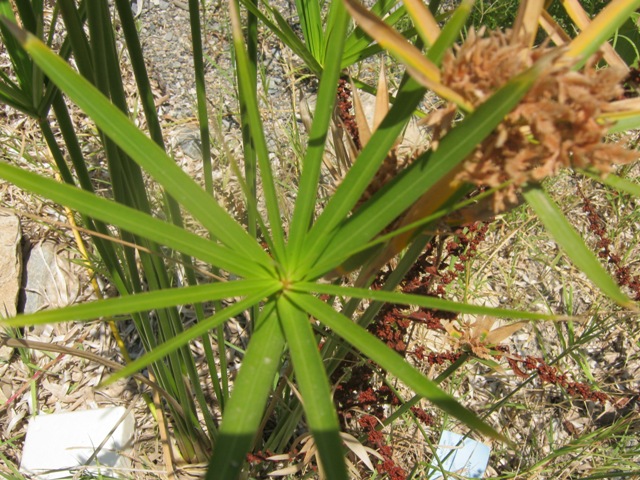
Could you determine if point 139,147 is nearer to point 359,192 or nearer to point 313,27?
point 359,192

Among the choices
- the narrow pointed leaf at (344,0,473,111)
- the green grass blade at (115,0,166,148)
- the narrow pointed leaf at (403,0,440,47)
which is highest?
the green grass blade at (115,0,166,148)

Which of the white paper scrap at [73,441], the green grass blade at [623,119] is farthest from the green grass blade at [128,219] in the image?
the white paper scrap at [73,441]

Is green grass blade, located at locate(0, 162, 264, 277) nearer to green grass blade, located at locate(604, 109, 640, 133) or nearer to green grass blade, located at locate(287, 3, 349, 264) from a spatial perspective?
green grass blade, located at locate(287, 3, 349, 264)

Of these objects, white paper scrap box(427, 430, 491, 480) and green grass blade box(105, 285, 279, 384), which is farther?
white paper scrap box(427, 430, 491, 480)

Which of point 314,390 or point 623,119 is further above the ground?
point 623,119

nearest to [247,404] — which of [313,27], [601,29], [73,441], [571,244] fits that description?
[571,244]

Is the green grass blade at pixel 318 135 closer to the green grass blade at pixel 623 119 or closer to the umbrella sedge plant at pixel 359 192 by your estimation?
the umbrella sedge plant at pixel 359 192

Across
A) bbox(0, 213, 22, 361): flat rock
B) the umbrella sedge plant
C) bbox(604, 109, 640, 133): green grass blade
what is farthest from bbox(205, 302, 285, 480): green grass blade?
bbox(0, 213, 22, 361): flat rock
